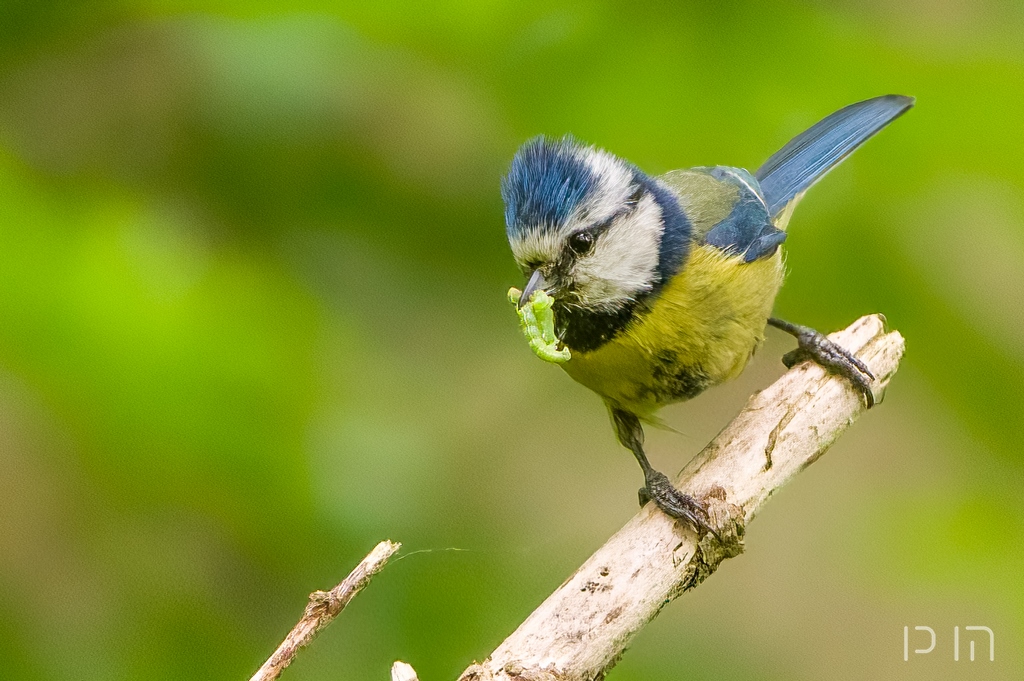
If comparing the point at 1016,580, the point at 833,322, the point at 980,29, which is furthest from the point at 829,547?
the point at 980,29

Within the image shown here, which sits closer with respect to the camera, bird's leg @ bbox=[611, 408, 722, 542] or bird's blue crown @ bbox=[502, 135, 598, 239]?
bird's leg @ bbox=[611, 408, 722, 542]

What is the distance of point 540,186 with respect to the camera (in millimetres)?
1979

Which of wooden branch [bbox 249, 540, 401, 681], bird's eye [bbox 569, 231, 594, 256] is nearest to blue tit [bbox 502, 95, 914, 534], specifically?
bird's eye [bbox 569, 231, 594, 256]

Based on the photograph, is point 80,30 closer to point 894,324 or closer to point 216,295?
point 216,295

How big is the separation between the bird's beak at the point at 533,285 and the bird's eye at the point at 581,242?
87mm

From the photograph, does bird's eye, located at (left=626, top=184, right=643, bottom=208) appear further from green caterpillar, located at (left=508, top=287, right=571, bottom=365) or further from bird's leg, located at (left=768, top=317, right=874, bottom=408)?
bird's leg, located at (left=768, top=317, right=874, bottom=408)

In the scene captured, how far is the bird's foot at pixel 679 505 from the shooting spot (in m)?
1.79

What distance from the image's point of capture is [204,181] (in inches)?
81.2

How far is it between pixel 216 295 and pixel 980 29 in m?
1.75

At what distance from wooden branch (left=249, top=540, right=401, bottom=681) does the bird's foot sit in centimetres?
71

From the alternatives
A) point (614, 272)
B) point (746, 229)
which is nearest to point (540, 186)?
point (614, 272)

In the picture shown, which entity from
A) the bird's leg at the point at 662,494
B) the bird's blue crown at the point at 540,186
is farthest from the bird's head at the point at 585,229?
the bird's leg at the point at 662,494

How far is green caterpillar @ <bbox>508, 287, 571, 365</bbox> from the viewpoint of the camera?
6.30 feet

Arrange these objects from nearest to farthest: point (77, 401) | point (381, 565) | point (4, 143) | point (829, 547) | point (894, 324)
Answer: point (381, 565) < point (77, 401) < point (4, 143) < point (894, 324) < point (829, 547)
